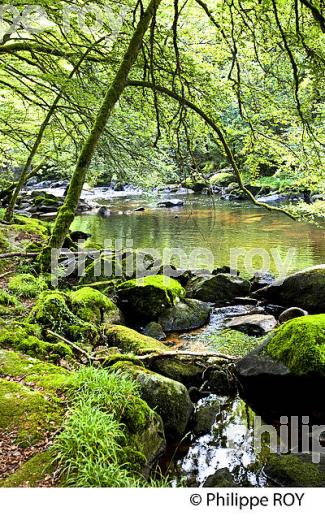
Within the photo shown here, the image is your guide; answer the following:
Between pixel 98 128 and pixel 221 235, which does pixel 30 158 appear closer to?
pixel 98 128

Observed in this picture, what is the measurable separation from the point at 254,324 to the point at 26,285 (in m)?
4.08

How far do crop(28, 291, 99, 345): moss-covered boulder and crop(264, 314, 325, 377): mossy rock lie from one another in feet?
Result: 7.64

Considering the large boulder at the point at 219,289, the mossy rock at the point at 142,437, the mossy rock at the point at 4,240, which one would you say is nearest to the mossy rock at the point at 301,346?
the mossy rock at the point at 142,437

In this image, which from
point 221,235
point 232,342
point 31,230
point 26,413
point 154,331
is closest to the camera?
point 26,413

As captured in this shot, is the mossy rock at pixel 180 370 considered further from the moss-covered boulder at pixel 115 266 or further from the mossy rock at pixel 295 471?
the moss-covered boulder at pixel 115 266

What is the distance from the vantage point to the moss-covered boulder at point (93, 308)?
6117 millimetres

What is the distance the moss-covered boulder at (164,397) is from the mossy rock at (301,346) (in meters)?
1.31

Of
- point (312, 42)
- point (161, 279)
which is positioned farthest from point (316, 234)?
point (312, 42)

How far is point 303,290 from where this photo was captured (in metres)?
8.41

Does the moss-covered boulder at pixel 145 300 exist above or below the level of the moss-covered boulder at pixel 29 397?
below

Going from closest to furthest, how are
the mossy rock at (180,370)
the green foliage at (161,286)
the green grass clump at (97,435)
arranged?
1. the green grass clump at (97,435)
2. the mossy rock at (180,370)
3. the green foliage at (161,286)

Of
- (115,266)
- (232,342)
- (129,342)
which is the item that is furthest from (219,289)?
(129,342)

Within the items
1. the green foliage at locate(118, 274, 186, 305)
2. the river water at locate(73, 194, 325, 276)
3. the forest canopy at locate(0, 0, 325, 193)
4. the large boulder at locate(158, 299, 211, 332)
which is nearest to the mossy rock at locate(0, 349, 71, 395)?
the forest canopy at locate(0, 0, 325, 193)

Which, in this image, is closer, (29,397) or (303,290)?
(29,397)
